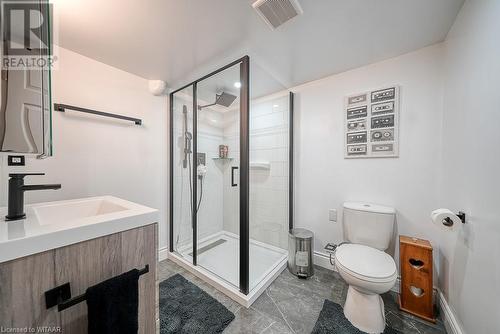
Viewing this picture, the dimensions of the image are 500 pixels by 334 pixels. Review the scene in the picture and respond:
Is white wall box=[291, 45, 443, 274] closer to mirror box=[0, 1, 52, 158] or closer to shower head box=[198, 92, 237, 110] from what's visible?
shower head box=[198, 92, 237, 110]

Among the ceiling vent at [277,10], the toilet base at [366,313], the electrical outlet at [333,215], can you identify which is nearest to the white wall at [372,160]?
the electrical outlet at [333,215]

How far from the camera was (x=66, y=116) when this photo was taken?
159 centimetres

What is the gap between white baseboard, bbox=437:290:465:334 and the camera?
1153 millimetres

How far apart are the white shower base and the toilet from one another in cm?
74

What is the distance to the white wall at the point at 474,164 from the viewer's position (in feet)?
2.90

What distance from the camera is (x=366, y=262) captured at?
4.36ft

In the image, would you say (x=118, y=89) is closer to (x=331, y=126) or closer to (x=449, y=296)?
(x=331, y=126)

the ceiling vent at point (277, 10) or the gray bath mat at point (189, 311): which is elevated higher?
the ceiling vent at point (277, 10)

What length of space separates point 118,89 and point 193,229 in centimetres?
173

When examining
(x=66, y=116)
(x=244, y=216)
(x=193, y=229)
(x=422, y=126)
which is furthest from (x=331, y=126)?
(x=66, y=116)

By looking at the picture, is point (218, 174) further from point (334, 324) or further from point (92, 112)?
point (334, 324)

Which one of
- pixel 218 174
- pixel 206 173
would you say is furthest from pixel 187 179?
pixel 218 174

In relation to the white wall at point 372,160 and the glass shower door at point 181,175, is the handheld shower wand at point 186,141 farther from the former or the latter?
the white wall at point 372,160

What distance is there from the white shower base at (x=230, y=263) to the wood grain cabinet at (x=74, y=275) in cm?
84
